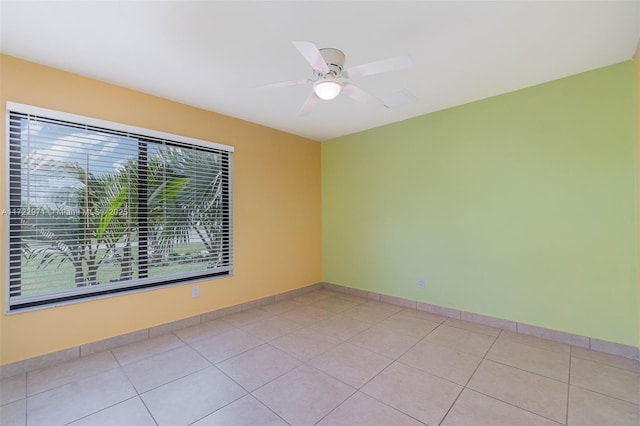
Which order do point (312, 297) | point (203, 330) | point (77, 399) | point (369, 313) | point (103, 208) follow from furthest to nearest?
point (312, 297) → point (369, 313) → point (203, 330) → point (103, 208) → point (77, 399)

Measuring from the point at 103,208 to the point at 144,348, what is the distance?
1.34m

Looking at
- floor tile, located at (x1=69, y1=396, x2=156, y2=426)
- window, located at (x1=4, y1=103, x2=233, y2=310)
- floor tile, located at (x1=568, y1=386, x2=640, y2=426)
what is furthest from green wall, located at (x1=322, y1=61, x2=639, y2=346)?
floor tile, located at (x1=69, y1=396, x2=156, y2=426)

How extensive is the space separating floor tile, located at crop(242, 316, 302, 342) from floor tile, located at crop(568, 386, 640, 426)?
2.24m

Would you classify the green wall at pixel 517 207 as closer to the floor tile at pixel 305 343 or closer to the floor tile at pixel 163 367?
the floor tile at pixel 305 343

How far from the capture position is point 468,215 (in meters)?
3.17

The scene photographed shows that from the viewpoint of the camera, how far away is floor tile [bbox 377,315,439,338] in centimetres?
292

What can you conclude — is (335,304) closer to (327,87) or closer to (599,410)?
(599,410)

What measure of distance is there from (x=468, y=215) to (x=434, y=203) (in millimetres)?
409

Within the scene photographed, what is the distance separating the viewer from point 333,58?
6.64ft

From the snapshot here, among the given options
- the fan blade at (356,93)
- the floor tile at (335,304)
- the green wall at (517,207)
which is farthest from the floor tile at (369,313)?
the fan blade at (356,93)

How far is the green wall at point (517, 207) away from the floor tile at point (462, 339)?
15.1 inches

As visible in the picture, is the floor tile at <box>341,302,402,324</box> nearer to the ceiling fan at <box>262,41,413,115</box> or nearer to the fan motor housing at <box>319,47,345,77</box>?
the ceiling fan at <box>262,41,413,115</box>

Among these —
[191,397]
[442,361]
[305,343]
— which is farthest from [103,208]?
[442,361]

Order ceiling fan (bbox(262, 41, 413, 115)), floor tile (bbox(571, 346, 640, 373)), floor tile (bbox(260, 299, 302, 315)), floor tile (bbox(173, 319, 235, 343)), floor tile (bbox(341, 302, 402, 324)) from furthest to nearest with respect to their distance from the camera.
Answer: floor tile (bbox(260, 299, 302, 315))
floor tile (bbox(341, 302, 402, 324))
floor tile (bbox(173, 319, 235, 343))
floor tile (bbox(571, 346, 640, 373))
ceiling fan (bbox(262, 41, 413, 115))
